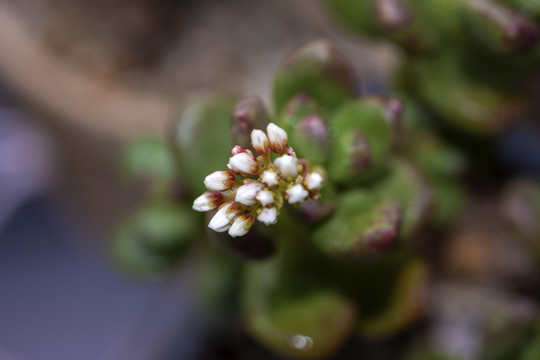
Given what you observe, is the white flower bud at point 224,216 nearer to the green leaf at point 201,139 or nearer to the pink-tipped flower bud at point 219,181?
the pink-tipped flower bud at point 219,181

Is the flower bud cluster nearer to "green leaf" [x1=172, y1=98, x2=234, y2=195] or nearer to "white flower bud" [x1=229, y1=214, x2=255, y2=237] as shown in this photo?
"white flower bud" [x1=229, y1=214, x2=255, y2=237]

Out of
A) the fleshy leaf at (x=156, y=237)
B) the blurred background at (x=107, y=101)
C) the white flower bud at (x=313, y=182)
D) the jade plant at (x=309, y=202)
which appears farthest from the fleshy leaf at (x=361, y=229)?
the blurred background at (x=107, y=101)

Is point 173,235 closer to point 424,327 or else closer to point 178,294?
point 424,327

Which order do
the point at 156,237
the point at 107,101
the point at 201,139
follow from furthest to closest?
the point at 107,101 → the point at 156,237 → the point at 201,139

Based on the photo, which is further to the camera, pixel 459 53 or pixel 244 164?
pixel 459 53

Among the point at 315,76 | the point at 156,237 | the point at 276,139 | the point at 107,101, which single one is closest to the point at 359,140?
the point at 315,76

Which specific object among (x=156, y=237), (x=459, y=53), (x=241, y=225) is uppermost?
(x=459, y=53)

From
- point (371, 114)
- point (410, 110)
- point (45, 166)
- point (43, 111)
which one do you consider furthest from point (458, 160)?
point (45, 166)

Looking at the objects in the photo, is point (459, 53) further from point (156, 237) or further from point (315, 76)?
point (156, 237)
